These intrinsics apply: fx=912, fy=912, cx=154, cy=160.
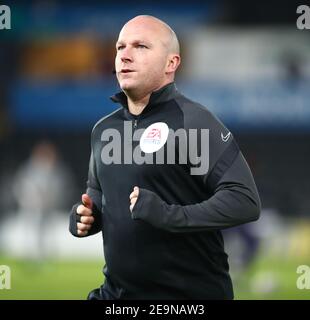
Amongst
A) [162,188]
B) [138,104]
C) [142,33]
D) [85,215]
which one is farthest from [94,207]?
[142,33]

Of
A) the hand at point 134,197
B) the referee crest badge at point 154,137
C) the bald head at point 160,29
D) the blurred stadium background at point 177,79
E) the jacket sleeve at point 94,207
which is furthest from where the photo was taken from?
the blurred stadium background at point 177,79

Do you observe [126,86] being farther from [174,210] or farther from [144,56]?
[174,210]

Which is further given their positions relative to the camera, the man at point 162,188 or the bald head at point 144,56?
the bald head at point 144,56

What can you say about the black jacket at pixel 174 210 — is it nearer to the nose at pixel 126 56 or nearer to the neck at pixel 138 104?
the neck at pixel 138 104

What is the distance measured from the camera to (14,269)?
596 inches

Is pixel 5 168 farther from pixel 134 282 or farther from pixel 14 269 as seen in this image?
pixel 134 282

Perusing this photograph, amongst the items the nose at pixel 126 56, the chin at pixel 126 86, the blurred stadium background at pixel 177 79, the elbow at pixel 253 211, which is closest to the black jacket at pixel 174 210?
the elbow at pixel 253 211

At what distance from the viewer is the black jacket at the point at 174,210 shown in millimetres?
4508

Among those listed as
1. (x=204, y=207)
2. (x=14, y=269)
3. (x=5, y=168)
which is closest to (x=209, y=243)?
(x=204, y=207)

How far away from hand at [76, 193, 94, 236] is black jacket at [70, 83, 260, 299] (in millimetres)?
78

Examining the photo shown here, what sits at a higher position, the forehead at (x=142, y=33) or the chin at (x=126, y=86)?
the forehead at (x=142, y=33)

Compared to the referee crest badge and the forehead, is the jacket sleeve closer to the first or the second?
the referee crest badge

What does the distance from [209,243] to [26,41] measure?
63.2 ft

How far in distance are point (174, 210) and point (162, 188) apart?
0.20 metres
